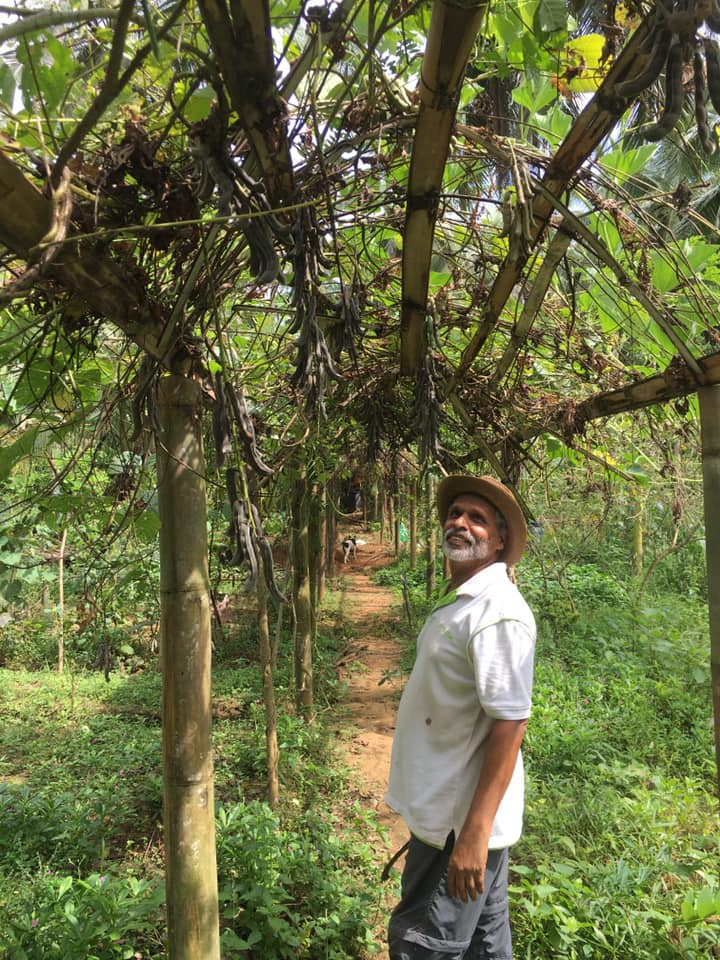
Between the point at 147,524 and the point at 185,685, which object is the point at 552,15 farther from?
the point at 185,685

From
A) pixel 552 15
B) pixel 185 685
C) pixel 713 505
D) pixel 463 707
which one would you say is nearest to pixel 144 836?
pixel 185 685

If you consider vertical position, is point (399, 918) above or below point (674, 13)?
below

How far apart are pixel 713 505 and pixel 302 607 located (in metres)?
4.23

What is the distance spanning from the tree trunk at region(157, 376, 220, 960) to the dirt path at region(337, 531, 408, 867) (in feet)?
7.81

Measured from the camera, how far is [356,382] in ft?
11.3

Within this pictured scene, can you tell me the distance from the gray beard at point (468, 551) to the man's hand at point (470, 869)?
92cm

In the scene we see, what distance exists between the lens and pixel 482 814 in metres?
1.97

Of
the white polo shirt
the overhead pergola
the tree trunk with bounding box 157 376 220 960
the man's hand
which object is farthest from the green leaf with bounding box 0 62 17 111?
the man's hand

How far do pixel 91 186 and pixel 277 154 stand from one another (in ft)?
1.59

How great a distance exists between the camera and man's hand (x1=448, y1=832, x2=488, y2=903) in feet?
6.41

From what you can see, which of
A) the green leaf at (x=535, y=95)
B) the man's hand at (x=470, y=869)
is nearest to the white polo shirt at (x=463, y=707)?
the man's hand at (x=470, y=869)

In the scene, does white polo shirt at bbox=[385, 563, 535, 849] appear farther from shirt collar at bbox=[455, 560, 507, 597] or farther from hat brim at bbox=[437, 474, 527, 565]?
hat brim at bbox=[437, 474, 527, 565]

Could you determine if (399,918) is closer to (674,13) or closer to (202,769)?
(202,769)

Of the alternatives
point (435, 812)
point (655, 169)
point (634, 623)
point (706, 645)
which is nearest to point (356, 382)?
point (435, 812)
